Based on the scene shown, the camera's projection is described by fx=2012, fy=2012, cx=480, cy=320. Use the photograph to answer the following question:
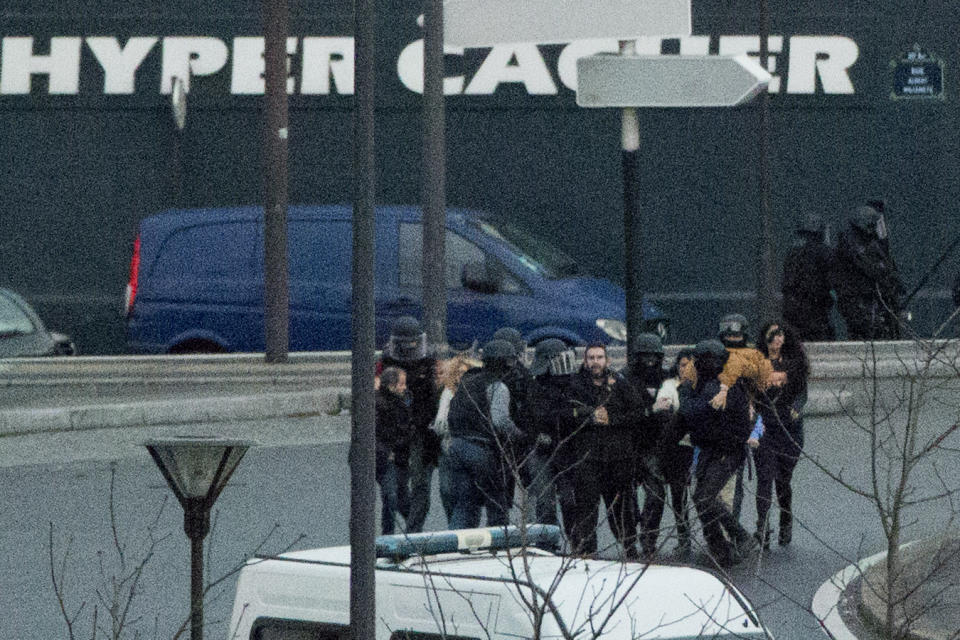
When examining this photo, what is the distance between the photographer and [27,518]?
13.2 m

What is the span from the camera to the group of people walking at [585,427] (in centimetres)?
1138

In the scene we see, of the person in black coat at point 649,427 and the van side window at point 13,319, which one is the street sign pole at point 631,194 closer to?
the person in black coat at point 649,427

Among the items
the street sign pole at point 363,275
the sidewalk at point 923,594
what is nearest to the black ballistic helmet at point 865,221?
the sidewalk at point 923,594

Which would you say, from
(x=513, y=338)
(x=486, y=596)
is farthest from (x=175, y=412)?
(x=486, y=596)

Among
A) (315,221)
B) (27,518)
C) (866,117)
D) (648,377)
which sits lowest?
(27,518)

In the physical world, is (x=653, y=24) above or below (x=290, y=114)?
below

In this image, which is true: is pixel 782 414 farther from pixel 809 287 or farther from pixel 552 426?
pixel 809 287

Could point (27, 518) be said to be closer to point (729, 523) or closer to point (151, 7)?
point (729, 523)

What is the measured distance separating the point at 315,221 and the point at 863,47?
28.8 ft

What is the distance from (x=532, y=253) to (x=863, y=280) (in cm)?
375

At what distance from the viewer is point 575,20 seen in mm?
8758

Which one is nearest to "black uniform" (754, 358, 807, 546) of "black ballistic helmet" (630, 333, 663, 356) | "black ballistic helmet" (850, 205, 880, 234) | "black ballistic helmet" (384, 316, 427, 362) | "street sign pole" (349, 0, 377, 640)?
"black ballistic helmet" (630, 333, 663, 356)

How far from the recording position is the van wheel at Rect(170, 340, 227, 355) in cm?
1888

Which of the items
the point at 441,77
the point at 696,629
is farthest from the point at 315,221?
the point at 696,629
